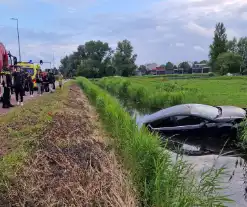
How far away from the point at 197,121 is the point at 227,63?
7830 centimetres

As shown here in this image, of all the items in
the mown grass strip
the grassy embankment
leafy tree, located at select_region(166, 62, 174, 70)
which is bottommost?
the grassy embankment

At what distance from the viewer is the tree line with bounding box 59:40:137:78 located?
10294cm

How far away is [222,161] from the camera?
910 centimetres

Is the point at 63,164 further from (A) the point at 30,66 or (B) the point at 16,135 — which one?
(A) the point at 30,66

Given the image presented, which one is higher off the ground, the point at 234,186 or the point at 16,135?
the point at 16,135

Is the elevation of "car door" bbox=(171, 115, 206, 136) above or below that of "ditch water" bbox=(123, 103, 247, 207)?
above

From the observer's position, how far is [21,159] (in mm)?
5875

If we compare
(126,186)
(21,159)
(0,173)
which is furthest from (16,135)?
(126,186)

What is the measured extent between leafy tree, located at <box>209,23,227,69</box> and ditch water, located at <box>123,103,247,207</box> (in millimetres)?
87380

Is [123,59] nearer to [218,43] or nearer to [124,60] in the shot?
[124,60]

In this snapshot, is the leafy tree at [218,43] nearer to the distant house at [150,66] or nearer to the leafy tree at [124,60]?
the leafy tree at [124,60]

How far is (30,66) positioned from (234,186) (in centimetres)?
2675

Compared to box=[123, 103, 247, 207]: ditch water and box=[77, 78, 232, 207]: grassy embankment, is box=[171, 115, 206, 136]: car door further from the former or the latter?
box=[77, 78, 232, 207]: grassy embankment

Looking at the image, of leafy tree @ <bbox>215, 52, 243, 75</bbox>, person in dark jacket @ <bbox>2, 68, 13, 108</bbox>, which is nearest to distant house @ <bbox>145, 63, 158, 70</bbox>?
leafy tree @ <bbox>215, 52, 243, 75</bbox>
